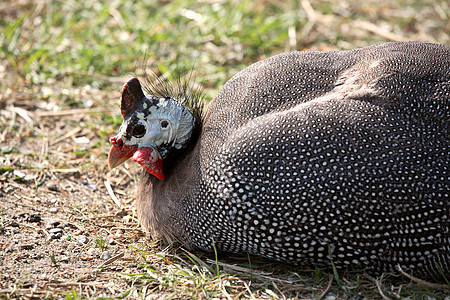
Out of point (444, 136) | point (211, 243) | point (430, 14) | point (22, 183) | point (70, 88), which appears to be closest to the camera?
point (444, 136)

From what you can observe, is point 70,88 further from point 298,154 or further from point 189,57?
point 298,154

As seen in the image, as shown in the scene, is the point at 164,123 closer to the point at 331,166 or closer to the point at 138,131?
the point at 138,131

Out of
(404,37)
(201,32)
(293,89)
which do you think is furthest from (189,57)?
(293,89)

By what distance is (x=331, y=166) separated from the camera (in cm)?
286

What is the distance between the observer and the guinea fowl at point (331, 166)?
2832mm

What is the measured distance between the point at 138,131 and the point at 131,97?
0.23 meters

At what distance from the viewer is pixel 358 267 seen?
3072 mm

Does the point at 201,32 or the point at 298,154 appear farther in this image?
the point at 201,32

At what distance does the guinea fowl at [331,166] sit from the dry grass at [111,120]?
22 cm

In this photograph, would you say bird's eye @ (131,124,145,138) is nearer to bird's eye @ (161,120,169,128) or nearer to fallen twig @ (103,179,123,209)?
bird's eye @ (161,120,169,128)

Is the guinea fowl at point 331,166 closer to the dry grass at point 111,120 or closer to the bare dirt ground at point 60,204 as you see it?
the dry grass at point 111,120

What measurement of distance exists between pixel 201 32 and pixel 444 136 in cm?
412

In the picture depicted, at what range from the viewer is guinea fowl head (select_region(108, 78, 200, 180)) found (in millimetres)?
3484

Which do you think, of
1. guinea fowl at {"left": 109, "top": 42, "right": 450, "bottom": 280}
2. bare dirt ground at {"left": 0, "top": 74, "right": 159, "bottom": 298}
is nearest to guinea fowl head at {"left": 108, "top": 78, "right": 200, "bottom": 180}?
guinea fowl at {"left": 109, "top": 42, "right": 450, "bottom": 280}
